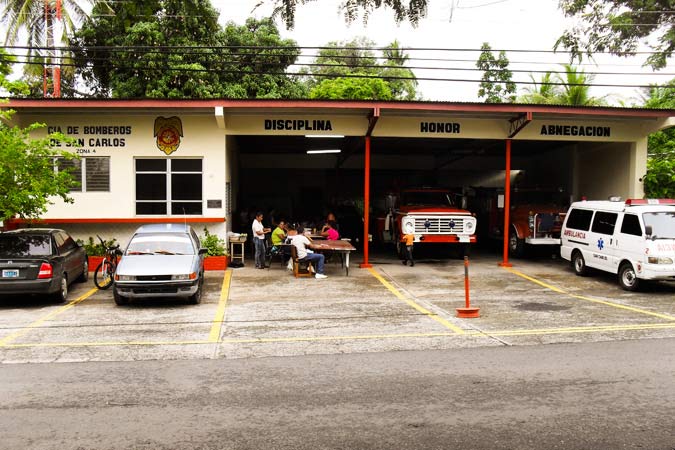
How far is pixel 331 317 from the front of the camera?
10953mm

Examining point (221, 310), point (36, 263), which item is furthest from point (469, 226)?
point (36, 263)

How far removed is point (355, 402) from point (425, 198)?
14.6 meters

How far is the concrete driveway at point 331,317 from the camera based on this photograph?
8.78 m

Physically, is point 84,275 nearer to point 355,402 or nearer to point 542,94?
point 355,402

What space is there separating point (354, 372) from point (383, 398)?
1.10 m

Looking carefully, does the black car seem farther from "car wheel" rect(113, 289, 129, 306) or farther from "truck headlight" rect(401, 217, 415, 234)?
"truck headlight" rect(401, 217, 415, 234)

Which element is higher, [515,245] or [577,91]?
[577,91]

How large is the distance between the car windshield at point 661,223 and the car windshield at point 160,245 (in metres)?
10.5

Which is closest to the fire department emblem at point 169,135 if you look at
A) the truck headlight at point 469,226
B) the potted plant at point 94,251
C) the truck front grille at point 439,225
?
the potted plant at point 94,251

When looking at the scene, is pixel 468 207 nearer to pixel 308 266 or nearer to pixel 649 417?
pixel 308 266

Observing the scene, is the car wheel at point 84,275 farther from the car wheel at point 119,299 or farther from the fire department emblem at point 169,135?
the fire department emblem at point 169,135

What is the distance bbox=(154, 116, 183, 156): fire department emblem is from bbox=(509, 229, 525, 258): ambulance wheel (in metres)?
11.4

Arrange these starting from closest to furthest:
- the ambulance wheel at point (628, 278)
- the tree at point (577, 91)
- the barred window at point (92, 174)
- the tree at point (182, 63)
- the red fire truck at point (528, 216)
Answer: the ambulance wheel at point (628, 278), the barred window at point (92, 174), the red fire truck at point (528, 216), the tree at point (182, 63), the tree at point (577, 91)

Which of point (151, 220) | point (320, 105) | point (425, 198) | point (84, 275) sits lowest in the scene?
point (84, 275)
